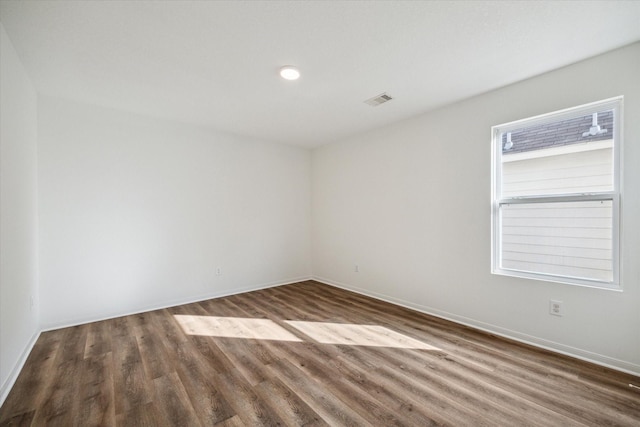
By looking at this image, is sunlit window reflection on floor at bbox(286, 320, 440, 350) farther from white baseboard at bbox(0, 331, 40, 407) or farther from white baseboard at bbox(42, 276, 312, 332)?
white baseboard at bbox(0, 331, 40, 407)

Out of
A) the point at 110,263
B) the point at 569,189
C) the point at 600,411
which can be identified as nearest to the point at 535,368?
the point at 600,411

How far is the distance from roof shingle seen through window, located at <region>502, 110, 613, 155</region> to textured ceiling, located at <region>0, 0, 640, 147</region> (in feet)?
1.65

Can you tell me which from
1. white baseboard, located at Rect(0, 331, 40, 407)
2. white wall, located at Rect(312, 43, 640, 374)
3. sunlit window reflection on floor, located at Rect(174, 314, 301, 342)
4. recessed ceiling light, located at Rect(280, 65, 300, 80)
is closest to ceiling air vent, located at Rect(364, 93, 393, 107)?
white wall, located at Rect(312, 43, 640, 374)

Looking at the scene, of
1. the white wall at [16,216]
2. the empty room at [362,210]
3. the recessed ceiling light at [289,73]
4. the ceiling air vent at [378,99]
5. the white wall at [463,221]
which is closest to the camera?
the empty room at [362,210]

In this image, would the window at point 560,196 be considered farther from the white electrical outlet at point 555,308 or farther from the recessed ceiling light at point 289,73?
the recessed ceiling light at point 289,73

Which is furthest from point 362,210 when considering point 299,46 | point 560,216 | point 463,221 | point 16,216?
point 16,216

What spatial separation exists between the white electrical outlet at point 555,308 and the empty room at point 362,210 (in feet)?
0.03

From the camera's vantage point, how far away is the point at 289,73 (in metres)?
2.46

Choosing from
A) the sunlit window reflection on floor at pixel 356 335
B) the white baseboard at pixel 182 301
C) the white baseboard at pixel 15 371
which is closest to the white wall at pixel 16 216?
the white baseboard at pixel 15 371

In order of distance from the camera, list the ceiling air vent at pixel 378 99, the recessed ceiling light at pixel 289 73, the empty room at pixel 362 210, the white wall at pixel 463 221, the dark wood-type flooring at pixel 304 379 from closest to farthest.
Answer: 1. the dark wood-type flooring at pixel 304 379
2. the empty room at pixel 362 210
3. the white wall at pixel 463 221
4. the recessed ceiling light at pixel 289 73
5. the ceiling air vent at pixel 378 99

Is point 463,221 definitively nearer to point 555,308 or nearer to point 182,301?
point 555,308

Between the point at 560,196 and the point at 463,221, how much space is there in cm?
86

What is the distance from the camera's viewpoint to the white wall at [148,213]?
3010 millimetres

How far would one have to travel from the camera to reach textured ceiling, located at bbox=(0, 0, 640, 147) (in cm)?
174
